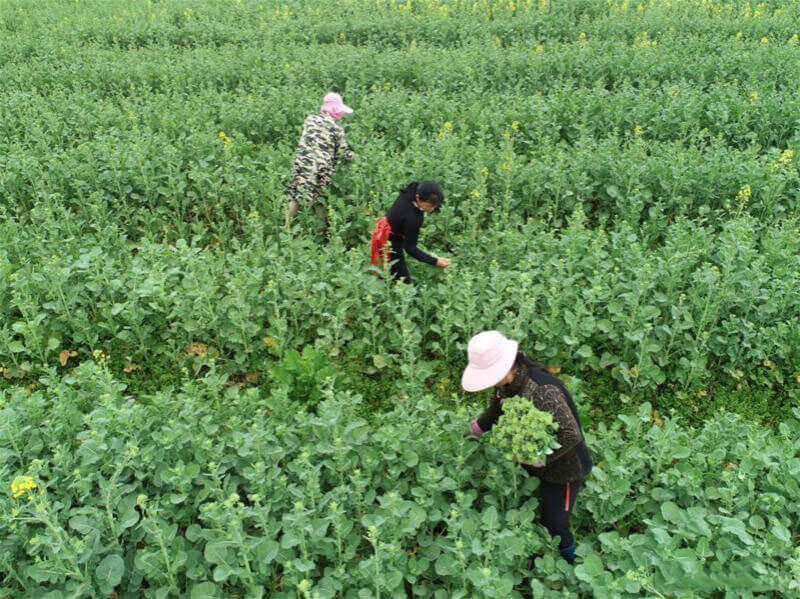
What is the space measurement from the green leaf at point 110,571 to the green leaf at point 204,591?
18.2 inches

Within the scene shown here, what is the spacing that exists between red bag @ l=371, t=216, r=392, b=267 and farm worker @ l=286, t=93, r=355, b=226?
150 centimetres

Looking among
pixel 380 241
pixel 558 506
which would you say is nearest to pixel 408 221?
pixel 380 241

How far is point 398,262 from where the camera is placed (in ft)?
18.7

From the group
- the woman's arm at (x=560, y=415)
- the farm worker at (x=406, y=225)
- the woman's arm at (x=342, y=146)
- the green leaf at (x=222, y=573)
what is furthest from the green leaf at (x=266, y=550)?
the woman's arm at (x=342, y=146)

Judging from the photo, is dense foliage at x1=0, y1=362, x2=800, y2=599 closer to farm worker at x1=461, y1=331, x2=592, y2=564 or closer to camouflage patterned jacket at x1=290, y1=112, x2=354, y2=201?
farm worker at x1=461, y1=331, x2=592, y2=564

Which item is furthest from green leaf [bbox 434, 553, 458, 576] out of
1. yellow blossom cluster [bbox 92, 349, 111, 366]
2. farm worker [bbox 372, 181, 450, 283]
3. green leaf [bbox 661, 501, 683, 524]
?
yellow blossom cluster [bbox 92, 349, 111, 366]

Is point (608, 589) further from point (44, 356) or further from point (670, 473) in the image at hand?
point (44, 356)

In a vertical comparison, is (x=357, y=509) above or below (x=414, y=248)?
below

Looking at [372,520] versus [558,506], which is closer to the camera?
[372,520]

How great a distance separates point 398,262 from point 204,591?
3.38 metres

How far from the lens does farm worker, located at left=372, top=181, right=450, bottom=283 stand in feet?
16.5

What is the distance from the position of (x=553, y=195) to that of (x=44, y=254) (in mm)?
5766

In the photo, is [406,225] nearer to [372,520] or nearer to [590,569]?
[372,520]

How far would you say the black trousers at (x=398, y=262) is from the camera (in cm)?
549
